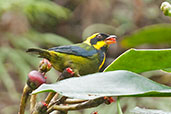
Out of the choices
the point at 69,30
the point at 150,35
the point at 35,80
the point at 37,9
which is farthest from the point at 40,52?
the point at 69,30

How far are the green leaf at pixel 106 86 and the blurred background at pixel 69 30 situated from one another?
1.59 m

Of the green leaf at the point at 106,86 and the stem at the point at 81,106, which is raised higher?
the green leaf at the point at 106,86

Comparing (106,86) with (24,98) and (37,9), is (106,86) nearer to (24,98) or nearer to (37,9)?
(24,98)

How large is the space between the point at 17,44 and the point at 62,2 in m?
1.23

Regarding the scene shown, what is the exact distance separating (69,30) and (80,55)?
112 inches

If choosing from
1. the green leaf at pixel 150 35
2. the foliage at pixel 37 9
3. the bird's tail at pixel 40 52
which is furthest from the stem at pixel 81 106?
the foliage at pixel 37 9

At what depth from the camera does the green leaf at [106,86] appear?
0.51 metres

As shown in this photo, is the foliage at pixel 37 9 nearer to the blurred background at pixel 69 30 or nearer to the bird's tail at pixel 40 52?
the blurred background at pixel 69 30

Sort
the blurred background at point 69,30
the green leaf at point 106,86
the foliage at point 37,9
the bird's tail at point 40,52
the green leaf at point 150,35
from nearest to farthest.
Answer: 1. the green leaf at point 106,86
2. the bird's tail at point 40,52
3. the green leaf at point 150,35
4. the blurred background at point 69,30
5. the foliage at point 37,9

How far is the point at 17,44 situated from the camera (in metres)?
3.30

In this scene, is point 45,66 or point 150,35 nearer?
point 45,66

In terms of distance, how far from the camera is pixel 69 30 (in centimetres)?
408

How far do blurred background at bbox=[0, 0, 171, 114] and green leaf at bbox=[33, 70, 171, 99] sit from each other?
159cm

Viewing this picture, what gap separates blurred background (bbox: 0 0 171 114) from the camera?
2723 millimetres
